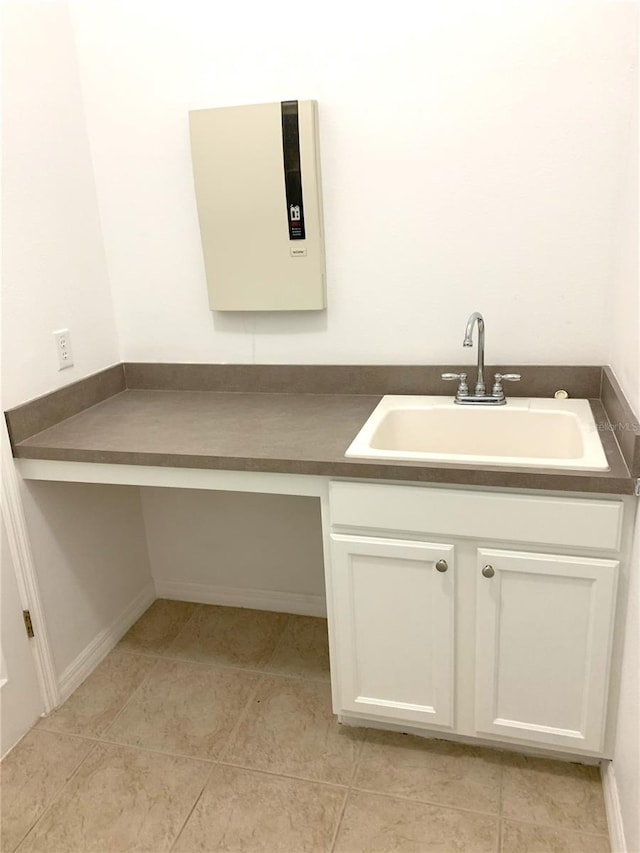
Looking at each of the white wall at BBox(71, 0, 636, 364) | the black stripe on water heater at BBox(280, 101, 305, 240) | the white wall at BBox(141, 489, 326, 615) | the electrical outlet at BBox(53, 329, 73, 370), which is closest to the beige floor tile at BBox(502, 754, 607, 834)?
the white wall at BBox(141, 489, 326, 615)

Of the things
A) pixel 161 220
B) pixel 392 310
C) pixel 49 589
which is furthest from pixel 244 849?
pixel 161 220

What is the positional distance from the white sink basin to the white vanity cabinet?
0.25 metres

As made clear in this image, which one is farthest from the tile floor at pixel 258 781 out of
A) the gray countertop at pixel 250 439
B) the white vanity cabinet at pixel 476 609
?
the gray countertop at pixel 250 439

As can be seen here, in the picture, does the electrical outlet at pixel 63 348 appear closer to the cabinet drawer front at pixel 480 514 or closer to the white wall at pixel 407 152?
the white wall at pixel 407 152

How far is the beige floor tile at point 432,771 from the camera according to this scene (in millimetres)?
1671

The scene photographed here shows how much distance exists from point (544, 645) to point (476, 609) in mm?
177

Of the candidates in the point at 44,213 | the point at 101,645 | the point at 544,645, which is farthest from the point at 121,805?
the point at 44,213

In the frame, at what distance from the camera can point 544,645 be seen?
1.59 m

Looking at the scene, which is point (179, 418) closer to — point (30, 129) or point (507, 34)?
point (30, 129)

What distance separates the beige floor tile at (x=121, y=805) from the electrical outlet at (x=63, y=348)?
1.14 meters

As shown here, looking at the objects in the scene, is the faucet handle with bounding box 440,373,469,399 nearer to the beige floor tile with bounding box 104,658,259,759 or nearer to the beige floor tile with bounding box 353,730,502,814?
the beige floor tile with bounding box 353,730,502,814

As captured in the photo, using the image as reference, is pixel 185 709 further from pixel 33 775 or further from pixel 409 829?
pixel 409 829

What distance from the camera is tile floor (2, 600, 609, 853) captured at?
159 cm

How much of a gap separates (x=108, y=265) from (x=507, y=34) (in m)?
1.40
